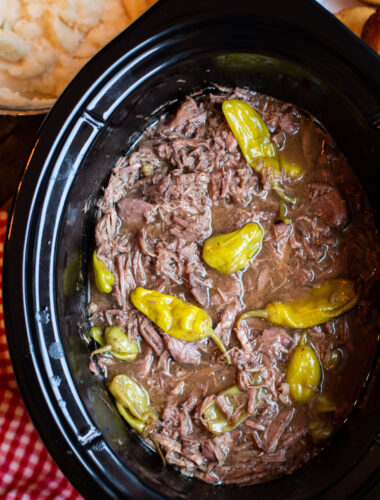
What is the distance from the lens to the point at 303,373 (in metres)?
2.85

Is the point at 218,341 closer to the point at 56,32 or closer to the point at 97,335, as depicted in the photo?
the point at 97,335

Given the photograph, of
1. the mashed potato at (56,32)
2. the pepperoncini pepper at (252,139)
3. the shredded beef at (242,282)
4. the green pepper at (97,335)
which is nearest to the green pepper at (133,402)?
the shredded beef at (242,282)

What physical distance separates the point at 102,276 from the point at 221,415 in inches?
36.7

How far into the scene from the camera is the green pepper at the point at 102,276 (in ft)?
9.80

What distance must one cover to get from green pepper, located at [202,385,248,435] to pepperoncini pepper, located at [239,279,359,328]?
1.26 feet

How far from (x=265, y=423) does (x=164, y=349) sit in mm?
631

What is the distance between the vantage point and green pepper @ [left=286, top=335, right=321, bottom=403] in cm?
286

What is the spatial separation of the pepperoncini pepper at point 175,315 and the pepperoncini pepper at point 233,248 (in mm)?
256

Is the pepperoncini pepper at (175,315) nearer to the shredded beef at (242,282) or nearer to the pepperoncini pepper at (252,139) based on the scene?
the shredded beef at (242,282)

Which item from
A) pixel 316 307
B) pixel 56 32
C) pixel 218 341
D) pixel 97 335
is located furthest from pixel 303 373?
pixel 56 32

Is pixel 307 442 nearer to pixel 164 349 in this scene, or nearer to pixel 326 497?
pixel 326 497

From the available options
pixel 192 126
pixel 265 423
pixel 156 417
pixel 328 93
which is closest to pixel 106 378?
pixel 156 417

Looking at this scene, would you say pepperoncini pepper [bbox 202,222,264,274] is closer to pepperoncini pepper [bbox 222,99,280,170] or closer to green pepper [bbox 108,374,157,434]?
pepperoncini pepper [bbox 222,99,280,170]

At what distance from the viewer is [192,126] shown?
10.0ft
